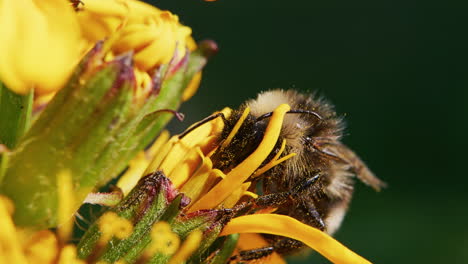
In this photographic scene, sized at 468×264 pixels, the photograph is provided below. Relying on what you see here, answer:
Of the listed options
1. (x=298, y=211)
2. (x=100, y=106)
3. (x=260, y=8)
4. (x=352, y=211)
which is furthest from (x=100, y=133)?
(x=260, y=8)

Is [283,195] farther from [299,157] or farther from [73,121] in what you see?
[73,121]

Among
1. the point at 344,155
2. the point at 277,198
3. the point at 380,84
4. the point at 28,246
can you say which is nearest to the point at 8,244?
the point at 28,246

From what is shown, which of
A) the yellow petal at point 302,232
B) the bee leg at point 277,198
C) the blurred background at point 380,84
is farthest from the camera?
the blurred background at point 380,84

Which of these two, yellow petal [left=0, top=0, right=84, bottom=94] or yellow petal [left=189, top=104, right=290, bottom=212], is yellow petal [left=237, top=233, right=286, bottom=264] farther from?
yellow petal [left=0, top=0, right=84, bottom=94]

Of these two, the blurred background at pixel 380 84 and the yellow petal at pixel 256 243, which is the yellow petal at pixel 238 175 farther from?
the blurred background at pixel 380 84

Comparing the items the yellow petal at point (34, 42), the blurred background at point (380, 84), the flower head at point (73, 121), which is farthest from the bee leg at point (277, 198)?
the blurred background at point (380, 84)

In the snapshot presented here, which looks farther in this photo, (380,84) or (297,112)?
(380,84)

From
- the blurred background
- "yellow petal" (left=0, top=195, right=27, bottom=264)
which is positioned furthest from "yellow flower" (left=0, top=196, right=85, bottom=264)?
the blurred background

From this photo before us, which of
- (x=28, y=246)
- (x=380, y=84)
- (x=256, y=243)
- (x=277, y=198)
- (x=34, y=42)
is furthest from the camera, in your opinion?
(x=380, y=84)
